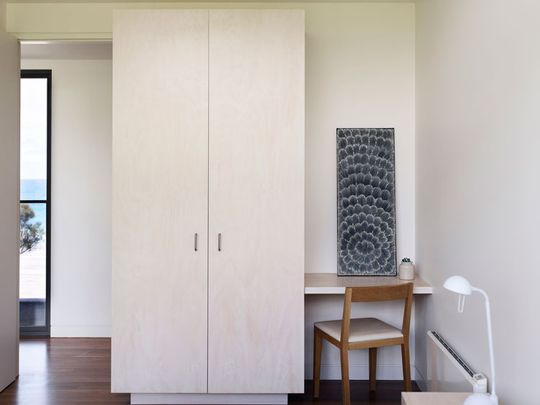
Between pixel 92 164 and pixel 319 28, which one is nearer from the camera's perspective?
pixel 319 28

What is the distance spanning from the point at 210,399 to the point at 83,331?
195 cm

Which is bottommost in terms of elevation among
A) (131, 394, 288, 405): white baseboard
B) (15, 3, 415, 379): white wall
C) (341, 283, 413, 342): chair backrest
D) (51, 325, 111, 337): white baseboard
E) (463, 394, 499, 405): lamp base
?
(131, 394, 288, 405): white baseboard

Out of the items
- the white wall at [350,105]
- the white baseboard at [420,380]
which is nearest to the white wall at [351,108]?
the white wall at [350,105]

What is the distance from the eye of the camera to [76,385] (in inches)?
126

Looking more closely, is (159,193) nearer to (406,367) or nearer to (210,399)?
(210,399)

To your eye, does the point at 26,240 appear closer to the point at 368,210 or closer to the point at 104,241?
the point at 104,241

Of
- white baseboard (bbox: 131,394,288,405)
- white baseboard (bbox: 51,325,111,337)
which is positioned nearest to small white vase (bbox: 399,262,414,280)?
white baseboard (bbox: 131,394,288,405)

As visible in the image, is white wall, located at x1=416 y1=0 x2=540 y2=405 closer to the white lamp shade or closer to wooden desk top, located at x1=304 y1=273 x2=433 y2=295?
wooden desk top, located at x1=304 y1=273 x2=433 y2=295

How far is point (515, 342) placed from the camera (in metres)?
1.71

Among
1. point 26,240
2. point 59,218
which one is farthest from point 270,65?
point 26,240

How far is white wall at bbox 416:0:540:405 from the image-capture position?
5.27ft

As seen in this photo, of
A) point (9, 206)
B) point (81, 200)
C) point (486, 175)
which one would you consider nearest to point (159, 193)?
point (9, 206)

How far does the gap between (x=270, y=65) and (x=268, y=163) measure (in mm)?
581

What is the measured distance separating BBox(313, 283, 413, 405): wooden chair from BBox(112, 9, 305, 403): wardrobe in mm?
229
